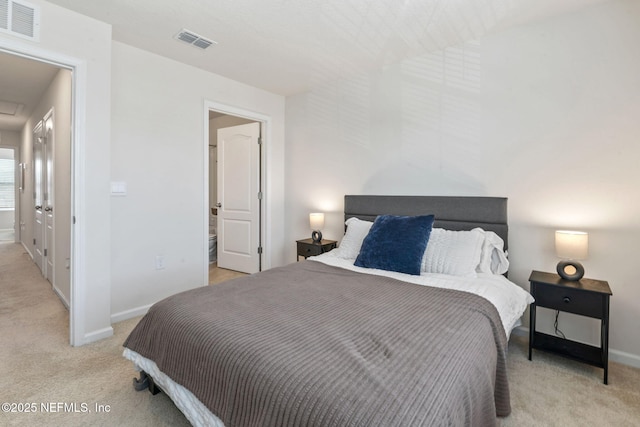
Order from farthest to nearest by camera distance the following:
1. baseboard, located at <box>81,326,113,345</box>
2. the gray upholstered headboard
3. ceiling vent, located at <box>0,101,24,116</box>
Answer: ceiling vent, located at <box>0,101,24,116</box>
the gray upholstered headboard
baseboard, located at <box>81,326,113,345</box>

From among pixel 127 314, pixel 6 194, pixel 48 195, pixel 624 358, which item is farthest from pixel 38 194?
pixel 624 358

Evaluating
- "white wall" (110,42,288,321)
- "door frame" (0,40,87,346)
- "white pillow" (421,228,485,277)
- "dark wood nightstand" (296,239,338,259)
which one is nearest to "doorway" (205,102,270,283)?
"white wall" (110,42,288,321)

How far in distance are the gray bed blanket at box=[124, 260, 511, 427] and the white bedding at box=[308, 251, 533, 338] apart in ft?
0.55

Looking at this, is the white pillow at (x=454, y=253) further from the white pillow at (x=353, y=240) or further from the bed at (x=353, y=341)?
the white pillow at (x=353, y=240)

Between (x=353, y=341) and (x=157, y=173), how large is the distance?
260cm

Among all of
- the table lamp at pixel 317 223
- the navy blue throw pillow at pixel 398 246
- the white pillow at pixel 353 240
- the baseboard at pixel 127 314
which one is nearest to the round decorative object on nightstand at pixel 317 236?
the table lamp at pixel 317 223

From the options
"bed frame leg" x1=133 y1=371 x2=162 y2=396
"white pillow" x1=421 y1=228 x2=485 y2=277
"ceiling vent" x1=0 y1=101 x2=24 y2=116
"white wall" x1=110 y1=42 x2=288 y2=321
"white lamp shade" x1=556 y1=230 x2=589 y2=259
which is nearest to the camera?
"bed frame leg" x1=133 y1=371 x2=162 y2=396

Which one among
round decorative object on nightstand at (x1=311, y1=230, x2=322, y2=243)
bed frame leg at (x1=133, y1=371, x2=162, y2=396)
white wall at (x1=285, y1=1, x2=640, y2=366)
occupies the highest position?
white wall at (x1=285, y1=1, x2=640, y2=366)

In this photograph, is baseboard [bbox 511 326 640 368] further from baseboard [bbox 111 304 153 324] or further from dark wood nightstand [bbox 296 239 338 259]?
baseboard [bbox 111 304 153 324]

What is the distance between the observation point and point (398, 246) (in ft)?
7.69

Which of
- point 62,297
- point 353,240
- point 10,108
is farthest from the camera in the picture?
point 10,108

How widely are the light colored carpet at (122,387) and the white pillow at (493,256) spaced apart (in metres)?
0.61

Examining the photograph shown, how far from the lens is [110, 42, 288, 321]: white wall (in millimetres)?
2764

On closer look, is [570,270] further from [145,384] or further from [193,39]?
[193,39]
